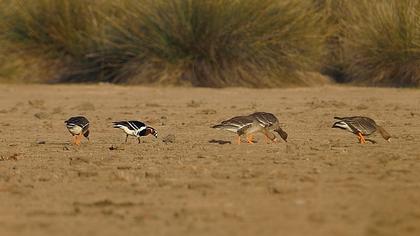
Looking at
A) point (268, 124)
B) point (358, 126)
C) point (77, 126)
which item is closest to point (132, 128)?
point (77, 126)

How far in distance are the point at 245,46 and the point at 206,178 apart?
1421cm

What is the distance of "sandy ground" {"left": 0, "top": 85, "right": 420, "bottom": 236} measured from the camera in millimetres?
6548

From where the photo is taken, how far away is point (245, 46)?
2277 centimetres

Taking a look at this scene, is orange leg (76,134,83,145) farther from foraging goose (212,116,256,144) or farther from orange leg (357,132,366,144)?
orange leg (357,132,366,144)

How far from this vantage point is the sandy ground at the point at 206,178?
655cm

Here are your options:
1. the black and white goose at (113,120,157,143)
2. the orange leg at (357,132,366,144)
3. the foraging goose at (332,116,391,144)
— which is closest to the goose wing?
the foraging goose at (332,116,391,144)

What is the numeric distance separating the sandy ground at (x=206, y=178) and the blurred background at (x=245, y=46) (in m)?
5.62

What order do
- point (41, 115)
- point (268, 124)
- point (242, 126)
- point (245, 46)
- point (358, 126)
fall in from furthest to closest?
point (245, 46) → point (41, 115) → point (268, 124) → point (242, 126) → point (358, 126)

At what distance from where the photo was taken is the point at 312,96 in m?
19.8

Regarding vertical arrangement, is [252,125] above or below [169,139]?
above

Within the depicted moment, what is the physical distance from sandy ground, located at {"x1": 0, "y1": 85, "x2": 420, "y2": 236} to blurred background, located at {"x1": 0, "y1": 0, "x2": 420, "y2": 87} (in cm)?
562

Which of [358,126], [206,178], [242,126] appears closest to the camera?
[206,178]

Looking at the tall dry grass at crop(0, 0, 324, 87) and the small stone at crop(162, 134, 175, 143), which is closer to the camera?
the small stone at crop(162, 134, 175, 143)

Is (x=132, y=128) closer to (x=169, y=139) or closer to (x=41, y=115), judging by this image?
(x=169, y=139)
